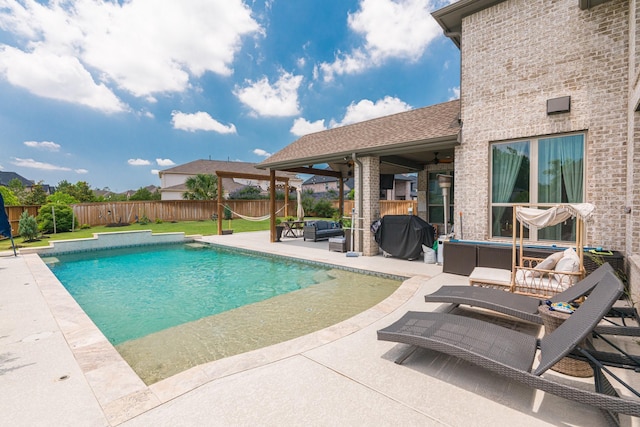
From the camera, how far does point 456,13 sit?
701cm

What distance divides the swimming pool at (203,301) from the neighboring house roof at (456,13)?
6516 millimetres

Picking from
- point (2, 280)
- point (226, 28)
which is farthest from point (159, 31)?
point (2, 280)

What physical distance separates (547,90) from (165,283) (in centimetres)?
951

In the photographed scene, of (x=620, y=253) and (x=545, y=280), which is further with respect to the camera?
(x=620, y=253)

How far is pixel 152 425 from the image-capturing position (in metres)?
2.04

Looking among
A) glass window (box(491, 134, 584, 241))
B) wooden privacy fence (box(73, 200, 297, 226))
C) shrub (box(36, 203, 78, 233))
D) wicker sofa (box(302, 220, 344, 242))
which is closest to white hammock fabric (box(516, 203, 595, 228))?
glass window (box(491, 134, 584, 241))

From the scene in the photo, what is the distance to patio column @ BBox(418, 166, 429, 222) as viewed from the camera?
1196cm

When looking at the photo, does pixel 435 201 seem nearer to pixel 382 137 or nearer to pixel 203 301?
pixel 382 137

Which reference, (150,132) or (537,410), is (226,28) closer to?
(537,410)

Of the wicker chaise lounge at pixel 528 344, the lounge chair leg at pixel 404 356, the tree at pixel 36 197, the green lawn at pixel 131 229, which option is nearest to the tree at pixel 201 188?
the green lawn at pixel 131 229

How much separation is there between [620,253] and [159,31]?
15.4 metres

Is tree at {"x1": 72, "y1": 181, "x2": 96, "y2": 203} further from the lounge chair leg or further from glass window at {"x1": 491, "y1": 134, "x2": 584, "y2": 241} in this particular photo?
the lounge chair leg

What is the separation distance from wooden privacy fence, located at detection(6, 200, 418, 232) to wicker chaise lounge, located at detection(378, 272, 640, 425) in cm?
1202

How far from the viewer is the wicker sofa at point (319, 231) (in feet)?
42.3
